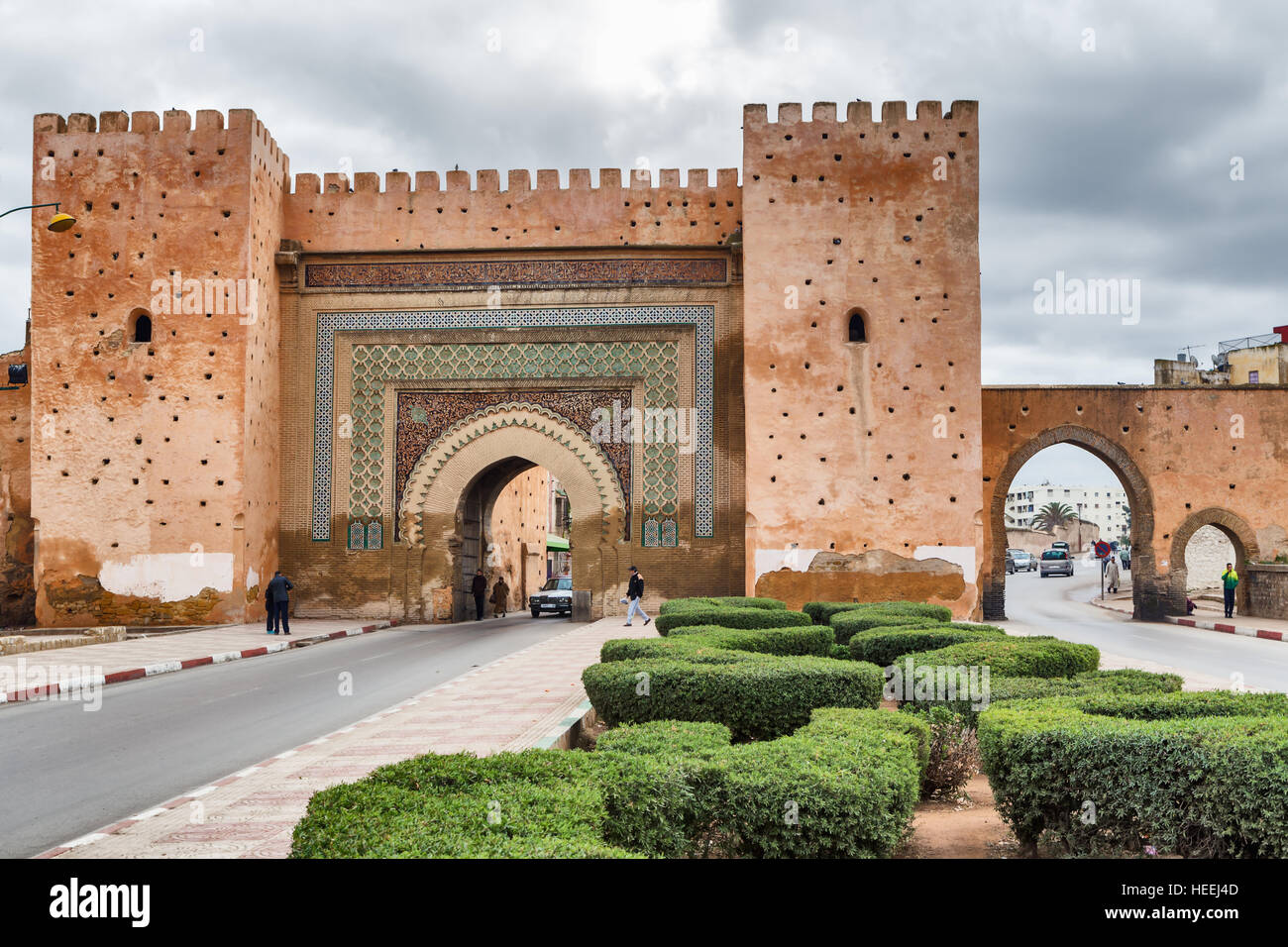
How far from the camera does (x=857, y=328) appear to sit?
60.8 ft

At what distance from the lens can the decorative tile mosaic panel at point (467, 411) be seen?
62.7 feet

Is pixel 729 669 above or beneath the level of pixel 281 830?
above

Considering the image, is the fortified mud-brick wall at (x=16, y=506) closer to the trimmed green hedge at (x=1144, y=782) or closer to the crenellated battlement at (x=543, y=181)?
the crenellated battlement at (x=543, y=181)

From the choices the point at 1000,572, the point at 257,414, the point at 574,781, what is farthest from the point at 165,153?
the point at 574,781

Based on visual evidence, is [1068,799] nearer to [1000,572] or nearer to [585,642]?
[585,642]

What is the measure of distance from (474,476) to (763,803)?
16.1 m

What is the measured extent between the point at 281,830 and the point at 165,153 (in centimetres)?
1676

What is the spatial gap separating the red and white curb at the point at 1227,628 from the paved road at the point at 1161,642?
Result: 298mm

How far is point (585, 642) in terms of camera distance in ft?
45.6

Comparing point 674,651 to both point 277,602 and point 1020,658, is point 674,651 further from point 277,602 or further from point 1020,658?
point 277,602

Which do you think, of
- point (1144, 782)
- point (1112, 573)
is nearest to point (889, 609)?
point (1144, 782)
